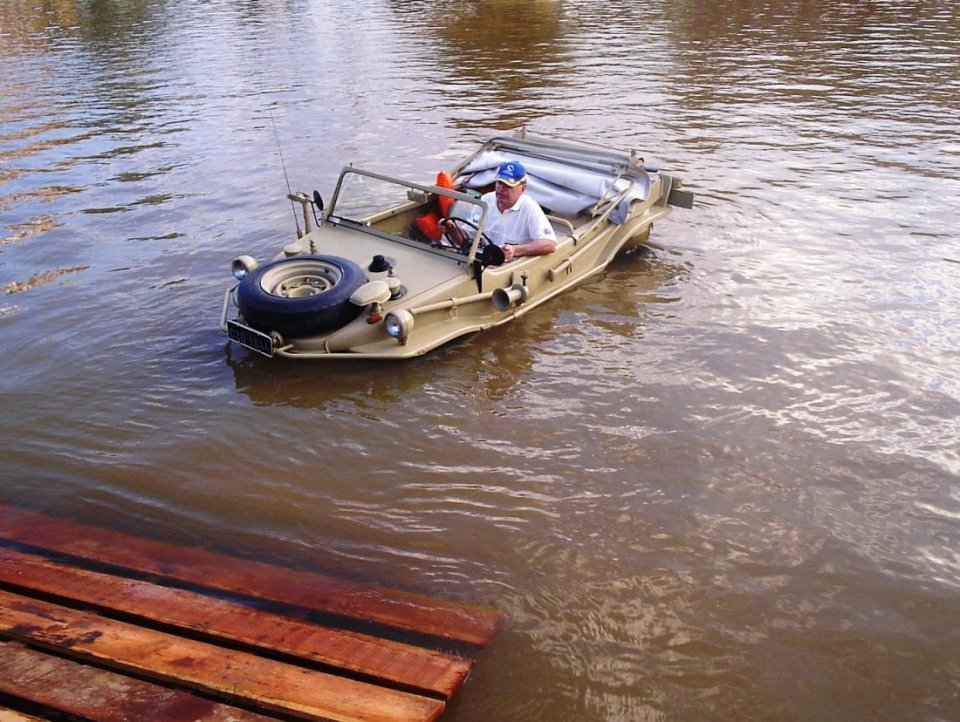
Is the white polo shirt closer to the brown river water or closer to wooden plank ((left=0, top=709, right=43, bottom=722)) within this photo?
the brown river water

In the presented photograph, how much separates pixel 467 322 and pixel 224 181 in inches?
260

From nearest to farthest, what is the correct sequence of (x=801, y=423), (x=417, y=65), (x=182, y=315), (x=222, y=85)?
1. (x=801, y=423)
2. (x=182, y=315)
3. (x=222, y=85)
4. (x=417, y=65)

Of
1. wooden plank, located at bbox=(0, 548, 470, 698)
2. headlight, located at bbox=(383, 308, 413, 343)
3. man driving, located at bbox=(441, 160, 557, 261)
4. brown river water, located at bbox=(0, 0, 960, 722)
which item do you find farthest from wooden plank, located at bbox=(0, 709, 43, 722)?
man driving, located at bbox=(441, 160, 557, 261)

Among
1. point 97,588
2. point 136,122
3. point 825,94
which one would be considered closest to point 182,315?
point 97,588

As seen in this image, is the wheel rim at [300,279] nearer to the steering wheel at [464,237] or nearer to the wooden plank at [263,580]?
the steering wheel at [464,237]

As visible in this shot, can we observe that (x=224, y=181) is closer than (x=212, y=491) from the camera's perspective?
No

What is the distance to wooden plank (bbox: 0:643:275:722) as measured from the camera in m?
3.40

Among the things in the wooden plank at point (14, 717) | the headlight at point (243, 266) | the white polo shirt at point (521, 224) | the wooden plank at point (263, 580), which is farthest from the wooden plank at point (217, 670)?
the white polo shirt at point (521, 224)

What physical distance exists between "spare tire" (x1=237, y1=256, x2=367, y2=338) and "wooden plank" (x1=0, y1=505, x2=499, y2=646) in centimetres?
205

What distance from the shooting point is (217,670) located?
375 centimetres

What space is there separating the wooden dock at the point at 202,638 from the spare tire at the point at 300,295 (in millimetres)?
2074

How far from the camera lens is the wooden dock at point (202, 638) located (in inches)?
139

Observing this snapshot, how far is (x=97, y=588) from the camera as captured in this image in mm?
4395

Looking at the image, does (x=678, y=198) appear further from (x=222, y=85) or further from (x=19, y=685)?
(x=222, y=85)
